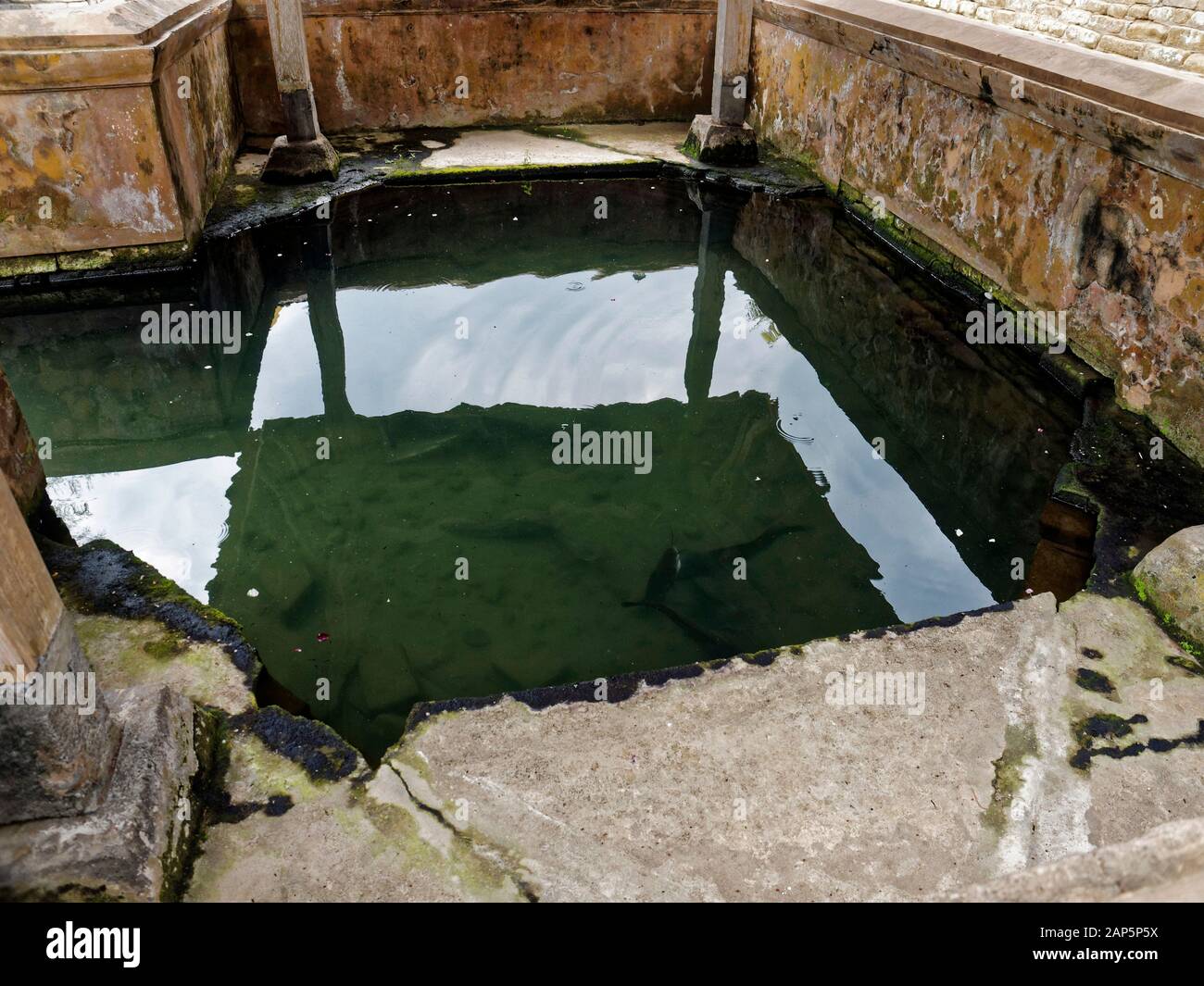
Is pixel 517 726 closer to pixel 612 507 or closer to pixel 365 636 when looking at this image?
pixel 365 636

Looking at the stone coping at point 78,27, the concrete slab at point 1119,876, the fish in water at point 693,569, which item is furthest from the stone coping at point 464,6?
the concrete slab at point 1119,876

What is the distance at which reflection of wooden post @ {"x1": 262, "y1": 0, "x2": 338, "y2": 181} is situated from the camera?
676 cm

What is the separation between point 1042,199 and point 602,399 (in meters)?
2.55

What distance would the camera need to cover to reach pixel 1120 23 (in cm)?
500

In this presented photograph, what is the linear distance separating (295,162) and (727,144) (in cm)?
355

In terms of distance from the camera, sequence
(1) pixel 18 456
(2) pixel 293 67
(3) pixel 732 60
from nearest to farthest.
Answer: (1) pixel 18 456
(2) pixel 293 67
(3) pixel 732 60

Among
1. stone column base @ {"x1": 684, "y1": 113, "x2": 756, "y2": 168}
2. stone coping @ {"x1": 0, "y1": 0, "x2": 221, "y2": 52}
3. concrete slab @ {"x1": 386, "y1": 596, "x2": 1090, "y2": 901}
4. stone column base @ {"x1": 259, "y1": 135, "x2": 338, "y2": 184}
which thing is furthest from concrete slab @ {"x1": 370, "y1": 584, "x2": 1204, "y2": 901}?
stone column base @ {"x1": 684, "y1": 113, "x2": 756, "y2": 168}

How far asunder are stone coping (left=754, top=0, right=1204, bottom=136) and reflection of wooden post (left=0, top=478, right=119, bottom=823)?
418 centimetres

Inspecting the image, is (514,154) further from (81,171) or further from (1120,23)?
(1120,23)

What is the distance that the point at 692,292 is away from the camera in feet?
18.9

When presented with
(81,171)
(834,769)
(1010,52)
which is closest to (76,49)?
(81,171)

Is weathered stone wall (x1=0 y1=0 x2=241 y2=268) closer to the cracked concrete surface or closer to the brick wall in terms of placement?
the cracked concrete surface

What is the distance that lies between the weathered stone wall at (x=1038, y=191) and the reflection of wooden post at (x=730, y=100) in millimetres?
450
